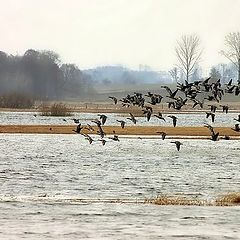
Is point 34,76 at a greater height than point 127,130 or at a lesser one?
greater

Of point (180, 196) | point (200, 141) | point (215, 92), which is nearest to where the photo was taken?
point (180, 196)

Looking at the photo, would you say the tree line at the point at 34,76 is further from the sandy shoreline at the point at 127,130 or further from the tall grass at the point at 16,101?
the sandy shoreline at the point at 127,130

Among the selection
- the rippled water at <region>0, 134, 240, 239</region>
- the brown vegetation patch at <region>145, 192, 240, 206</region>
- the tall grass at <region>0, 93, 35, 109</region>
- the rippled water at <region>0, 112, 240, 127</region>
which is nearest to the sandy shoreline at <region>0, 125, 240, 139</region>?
the rippled water at <region>0, 112, 240, 127</region>

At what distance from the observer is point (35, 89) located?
76750mm

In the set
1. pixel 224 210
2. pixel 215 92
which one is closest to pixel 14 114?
pixel 215 92

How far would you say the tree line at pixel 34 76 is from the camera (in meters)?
75.9

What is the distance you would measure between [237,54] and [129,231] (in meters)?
101

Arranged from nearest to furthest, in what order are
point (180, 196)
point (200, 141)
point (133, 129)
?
point (180, 196), point (200, 141), point (133, 129)

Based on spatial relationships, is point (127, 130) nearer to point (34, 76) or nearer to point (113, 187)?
point (34, 76)

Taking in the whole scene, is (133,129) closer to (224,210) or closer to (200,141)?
(200,141)

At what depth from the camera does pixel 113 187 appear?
26.0 metres

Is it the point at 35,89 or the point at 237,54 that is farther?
the point at 237,54

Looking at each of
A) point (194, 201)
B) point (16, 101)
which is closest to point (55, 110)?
point (16, 101)

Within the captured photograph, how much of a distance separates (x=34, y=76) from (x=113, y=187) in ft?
174
